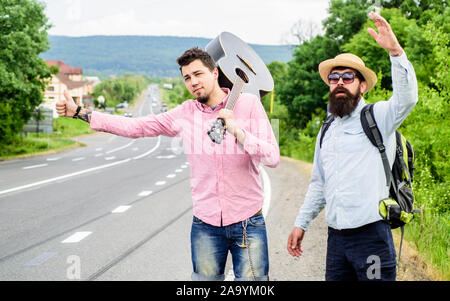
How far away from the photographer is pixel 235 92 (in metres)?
2.50

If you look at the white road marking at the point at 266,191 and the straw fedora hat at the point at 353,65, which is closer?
the straw fedora hat at the point at 353,65

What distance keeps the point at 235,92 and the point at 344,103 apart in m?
0.81

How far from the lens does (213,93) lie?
2711 millimetres

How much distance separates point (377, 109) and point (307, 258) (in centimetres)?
369

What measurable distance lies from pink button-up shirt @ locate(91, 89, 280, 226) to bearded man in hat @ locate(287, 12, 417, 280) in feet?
1.64

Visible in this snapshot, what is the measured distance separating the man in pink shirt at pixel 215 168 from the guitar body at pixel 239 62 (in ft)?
0.20

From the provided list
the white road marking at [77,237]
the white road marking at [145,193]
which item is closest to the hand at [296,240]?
the white road marking at [77,237]

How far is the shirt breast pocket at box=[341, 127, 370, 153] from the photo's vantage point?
286 cm

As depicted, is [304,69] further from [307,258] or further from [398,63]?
[398,63]

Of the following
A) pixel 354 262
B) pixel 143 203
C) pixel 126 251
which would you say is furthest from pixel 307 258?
pixel 143 203

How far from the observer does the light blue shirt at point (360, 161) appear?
2672mm

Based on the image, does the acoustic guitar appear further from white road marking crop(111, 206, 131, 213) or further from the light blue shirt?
white road marking crop(111, 206, 131, 213)

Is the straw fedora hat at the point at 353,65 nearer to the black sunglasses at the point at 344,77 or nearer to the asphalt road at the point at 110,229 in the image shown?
the black sunglasses at the point at 344,77

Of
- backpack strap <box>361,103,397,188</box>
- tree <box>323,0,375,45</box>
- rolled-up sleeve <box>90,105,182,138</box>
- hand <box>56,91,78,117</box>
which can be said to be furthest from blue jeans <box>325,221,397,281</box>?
tree <box>323,0,375,45</box>
